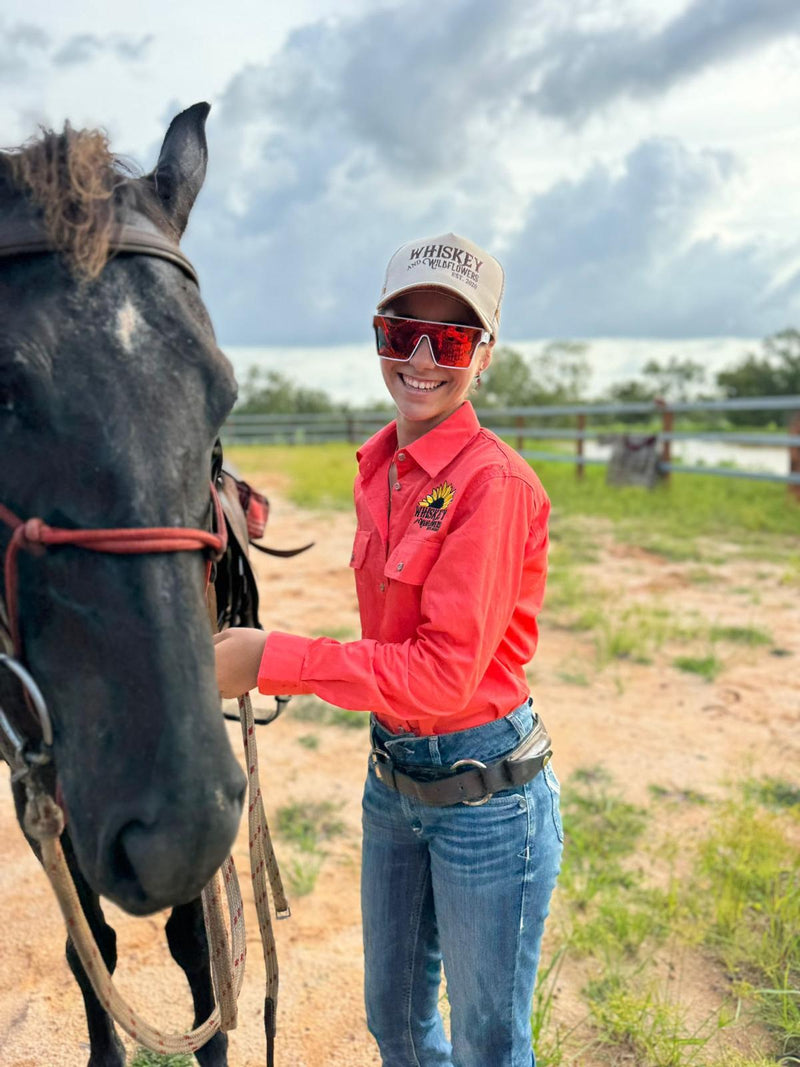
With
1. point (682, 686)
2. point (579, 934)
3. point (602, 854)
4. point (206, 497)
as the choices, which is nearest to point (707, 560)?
point (682, 686)

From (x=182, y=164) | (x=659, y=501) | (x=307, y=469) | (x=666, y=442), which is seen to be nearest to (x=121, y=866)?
(x=182, y=164)

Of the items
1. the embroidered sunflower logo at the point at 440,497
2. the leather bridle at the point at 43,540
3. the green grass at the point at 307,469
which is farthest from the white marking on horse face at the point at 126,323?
the green grass at the point at 307,469

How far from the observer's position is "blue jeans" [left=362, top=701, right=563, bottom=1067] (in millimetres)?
1607

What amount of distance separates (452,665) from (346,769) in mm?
2905

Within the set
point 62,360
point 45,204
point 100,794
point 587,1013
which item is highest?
point 45,204

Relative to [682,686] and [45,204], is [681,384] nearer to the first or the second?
[682,686]

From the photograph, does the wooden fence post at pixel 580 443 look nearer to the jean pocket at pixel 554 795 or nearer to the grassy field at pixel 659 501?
the grassy field at pixel 659 501

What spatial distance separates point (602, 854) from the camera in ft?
10.9

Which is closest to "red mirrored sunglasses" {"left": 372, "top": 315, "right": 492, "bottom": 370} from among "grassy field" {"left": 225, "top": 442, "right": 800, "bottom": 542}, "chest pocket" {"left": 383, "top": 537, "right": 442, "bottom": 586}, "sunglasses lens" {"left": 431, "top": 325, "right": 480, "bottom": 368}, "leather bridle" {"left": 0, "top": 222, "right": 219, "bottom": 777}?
"sunglasses lens" {"left": 431, "top": 325, "right": 480, "bottom": 368}

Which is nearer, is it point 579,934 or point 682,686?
point 579,934

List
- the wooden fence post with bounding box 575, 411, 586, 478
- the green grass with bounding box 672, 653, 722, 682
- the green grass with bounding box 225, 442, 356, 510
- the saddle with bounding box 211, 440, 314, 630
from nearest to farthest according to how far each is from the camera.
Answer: the saddle with bounding box 211, 440, 314, 630 → the green grass with bounding box 672, 653, 722, 682 → the green grass with bounding box 225, 442, 356, 510 → the wooden fence post with bounding box 575, 411, 586, 478

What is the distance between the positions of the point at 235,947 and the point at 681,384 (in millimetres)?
37113

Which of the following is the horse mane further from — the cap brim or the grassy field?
the grassy field

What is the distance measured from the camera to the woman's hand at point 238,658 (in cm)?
146
